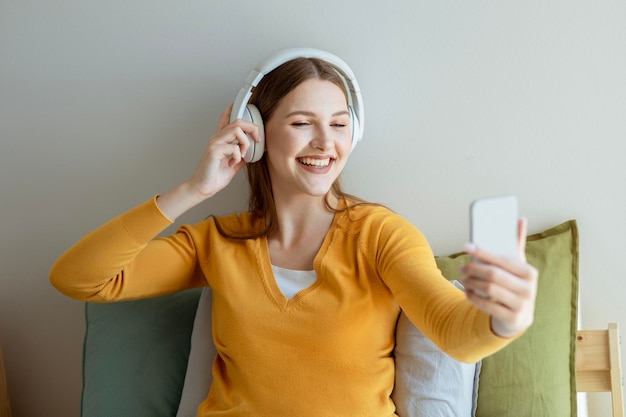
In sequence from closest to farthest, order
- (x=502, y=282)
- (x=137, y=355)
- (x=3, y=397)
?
(x=502, y=282) < (x=137, y=355) < (x=3, y=397)

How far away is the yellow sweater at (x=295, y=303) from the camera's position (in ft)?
5.00

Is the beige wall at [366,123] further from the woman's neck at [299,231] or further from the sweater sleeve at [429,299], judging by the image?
the sweater sleeve at [429,299]

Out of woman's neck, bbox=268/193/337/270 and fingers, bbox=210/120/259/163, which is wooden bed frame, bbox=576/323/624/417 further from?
fingers, bbox=210/120/259/163

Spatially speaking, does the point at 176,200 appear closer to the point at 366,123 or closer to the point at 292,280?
the point at 292,280

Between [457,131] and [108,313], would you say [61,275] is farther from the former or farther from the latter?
[457,131]

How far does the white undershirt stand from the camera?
1.60 meters

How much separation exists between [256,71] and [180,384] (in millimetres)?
746

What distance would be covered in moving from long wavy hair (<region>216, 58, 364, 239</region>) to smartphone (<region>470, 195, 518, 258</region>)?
26.7 inches

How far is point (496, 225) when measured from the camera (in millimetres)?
1023

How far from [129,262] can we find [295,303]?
1.17ft

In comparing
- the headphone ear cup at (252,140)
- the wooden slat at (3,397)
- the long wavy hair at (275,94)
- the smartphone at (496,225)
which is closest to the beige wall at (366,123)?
the wooden slat at (3,397)

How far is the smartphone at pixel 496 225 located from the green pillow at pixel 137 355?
102 cm

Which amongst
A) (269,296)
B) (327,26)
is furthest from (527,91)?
(269,296)

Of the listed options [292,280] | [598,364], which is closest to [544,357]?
[598,364]
